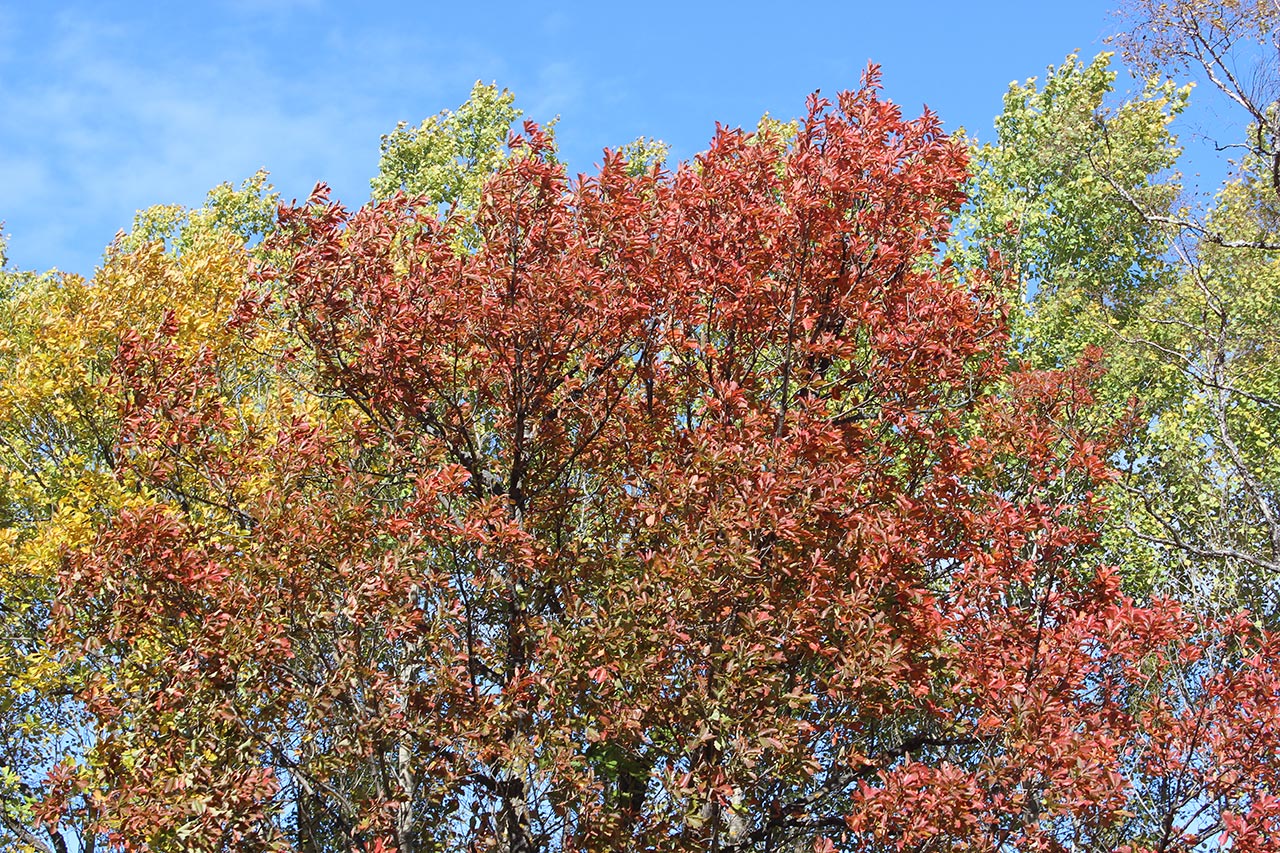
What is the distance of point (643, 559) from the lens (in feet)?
27.8

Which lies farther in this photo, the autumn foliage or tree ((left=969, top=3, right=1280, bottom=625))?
tree ((left=969, top=3, right=1280, bottom=625))

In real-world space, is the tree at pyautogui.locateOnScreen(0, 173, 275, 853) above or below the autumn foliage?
above

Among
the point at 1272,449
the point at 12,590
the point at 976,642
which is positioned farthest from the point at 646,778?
the point at 1272,449

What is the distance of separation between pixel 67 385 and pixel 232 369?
2240 mm

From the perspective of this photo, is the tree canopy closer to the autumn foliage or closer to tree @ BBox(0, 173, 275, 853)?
the autumn foliage

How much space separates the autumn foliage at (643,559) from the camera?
25.8ft

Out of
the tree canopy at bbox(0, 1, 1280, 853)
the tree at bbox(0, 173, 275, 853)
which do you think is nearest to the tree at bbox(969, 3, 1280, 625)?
the tree canopy at bbox(0, 1, 1280, 853)

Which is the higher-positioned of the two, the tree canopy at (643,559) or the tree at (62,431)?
the tree at (62,431)

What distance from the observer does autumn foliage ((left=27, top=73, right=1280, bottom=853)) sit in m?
7.87

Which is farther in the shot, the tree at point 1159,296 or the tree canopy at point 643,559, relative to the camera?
the tree at point 1159,296

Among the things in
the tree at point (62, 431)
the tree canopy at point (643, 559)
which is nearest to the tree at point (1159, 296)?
the tree canopy at point (643, 559)

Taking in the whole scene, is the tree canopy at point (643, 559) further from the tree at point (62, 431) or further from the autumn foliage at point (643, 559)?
the tree at point (62, 431)

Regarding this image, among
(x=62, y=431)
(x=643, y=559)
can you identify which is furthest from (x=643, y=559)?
(x=62, y=431)

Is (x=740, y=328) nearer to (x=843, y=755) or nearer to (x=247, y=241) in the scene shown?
(x=843, y=755)
